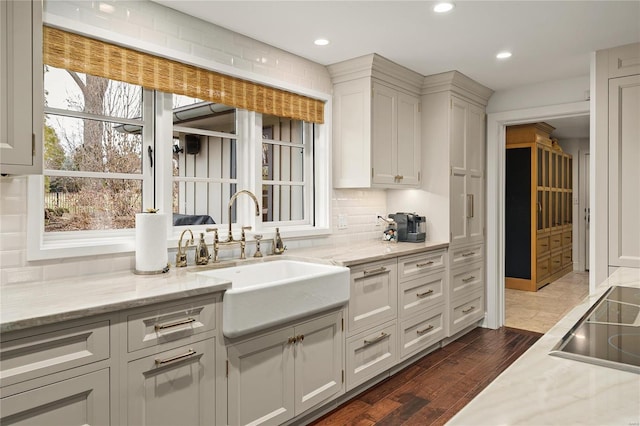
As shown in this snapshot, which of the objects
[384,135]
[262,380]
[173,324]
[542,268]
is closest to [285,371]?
[262,380]

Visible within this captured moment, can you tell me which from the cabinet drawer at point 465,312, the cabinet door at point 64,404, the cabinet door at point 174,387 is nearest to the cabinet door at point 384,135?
the cabinet drawer at point 465,312

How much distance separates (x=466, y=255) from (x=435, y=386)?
4.79 feet

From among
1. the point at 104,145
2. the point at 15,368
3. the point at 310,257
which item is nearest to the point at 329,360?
the point at 310,257

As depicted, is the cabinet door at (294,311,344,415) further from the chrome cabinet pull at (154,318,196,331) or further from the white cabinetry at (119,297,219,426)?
the chrome cabinet pull at (154,318,196,331)

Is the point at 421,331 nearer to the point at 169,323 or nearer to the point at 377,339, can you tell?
the point at 377,339

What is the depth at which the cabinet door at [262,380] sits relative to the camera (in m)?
2.04

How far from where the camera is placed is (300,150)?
3553mm

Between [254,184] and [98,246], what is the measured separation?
1142 millimetres

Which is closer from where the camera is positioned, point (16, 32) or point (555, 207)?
point (16, 32)

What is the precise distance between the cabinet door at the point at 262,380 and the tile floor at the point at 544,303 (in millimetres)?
3111

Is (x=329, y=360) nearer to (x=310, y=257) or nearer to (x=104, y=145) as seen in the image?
(x=310, y=257)

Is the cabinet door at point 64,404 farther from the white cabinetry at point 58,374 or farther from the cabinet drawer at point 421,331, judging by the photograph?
the cabinet drawer at point 421,331

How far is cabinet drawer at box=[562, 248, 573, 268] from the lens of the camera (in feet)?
23.9

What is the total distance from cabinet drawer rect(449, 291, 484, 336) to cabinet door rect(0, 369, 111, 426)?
2995 millimetres
